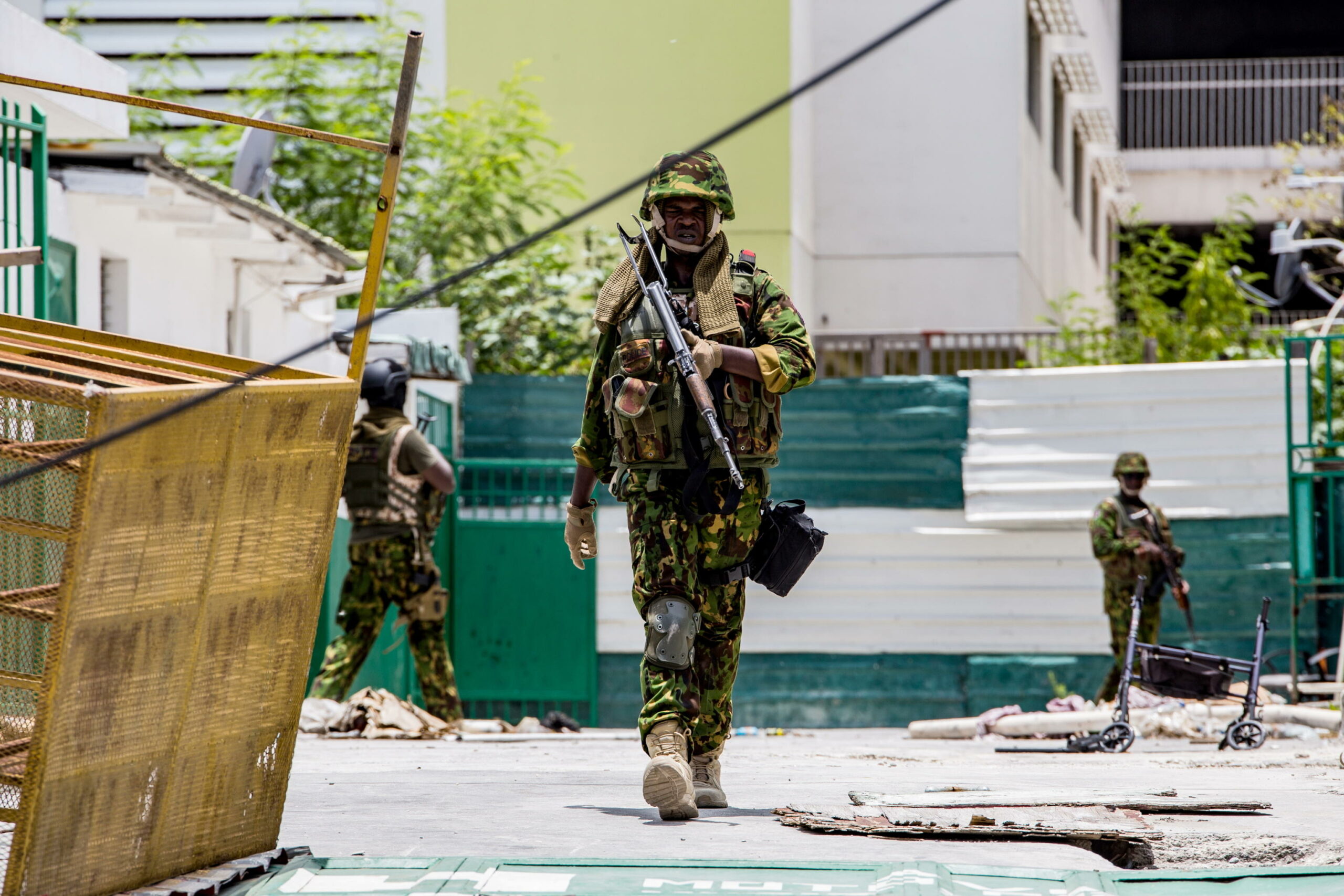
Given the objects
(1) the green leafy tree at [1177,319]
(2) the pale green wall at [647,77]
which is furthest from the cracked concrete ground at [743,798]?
(2) the pale green wall at [647,77]

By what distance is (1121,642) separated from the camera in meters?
11.7

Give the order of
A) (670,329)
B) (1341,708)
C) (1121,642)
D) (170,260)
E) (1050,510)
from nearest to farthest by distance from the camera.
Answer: (670,329), (1341,708), (170,260), (1121,642), (1050,510)

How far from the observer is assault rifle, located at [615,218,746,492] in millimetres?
4762

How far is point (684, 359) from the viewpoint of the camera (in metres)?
4.77

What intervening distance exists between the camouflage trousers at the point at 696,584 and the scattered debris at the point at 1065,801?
1.56 ft

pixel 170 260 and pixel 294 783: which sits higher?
pixel 170 260

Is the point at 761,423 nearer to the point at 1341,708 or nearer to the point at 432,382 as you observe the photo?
the point at 1341,708

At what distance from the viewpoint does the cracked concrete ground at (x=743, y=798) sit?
155 inches

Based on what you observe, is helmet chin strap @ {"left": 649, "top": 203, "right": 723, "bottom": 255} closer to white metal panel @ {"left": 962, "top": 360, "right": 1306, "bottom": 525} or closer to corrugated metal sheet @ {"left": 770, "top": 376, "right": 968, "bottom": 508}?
corrugated metal sheet @ {"left": 770, "top": 376, "right": 968, "bottom": 508}

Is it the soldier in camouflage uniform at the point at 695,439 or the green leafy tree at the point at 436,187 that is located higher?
the green leafy tree at the point at 436,187

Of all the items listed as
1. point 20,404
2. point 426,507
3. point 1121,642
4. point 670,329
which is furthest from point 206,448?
point 1121,642

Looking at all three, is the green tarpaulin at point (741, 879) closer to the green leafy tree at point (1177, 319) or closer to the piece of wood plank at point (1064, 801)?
the piece of wood plank at point (1064, 801)

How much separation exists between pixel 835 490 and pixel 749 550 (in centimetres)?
820

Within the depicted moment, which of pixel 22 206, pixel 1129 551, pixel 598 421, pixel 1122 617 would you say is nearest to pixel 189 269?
pixel 22 206
